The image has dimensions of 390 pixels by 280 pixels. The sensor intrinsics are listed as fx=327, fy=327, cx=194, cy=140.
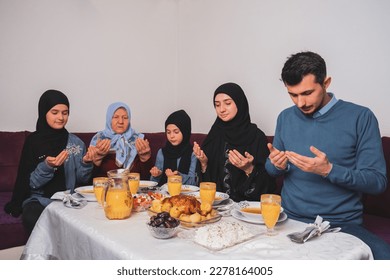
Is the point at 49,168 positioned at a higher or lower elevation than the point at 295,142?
lower

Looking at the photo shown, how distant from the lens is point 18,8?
7.86ft

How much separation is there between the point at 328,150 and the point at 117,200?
0.76 m

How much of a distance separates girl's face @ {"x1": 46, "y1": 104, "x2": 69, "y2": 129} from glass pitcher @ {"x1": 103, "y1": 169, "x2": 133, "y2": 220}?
1052mm

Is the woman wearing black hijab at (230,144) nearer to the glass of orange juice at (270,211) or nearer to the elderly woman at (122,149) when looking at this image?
the elderly woman at (122,149)

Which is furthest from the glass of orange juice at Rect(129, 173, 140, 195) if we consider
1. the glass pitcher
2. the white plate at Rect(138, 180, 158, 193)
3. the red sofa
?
the red sofa

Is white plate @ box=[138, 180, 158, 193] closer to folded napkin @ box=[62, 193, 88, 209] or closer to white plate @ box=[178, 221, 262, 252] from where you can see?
folded napkin @ box=[62, 193, 88, 209]

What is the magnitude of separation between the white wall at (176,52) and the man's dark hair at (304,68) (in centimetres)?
80

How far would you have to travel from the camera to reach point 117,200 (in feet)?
3.16

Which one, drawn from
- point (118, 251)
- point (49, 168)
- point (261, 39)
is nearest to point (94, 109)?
point (49, 168)

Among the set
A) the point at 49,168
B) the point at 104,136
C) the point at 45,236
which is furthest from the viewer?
the point at 104,136

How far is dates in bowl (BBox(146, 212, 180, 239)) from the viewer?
2.60 feet

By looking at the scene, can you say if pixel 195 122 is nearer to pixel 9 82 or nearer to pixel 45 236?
pixel 9 82

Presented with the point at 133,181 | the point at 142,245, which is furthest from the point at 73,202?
the point at 142,245

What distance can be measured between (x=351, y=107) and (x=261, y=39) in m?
1.28
